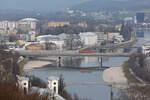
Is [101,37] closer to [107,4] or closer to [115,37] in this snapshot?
[115,37]

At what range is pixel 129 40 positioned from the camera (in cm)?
3031

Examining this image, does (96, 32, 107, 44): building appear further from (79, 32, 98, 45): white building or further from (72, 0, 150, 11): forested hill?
(72, 0, 150, 11): forested hill

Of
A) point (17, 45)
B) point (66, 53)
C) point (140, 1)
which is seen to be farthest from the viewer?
point (140, 1)

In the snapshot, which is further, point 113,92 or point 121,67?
point 121,67

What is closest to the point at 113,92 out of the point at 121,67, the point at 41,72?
the point at 41,72

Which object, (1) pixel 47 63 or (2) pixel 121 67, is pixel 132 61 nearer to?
(2) pixel 121 67

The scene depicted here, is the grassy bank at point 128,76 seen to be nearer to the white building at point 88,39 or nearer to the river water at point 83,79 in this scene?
the river water at point 83,79

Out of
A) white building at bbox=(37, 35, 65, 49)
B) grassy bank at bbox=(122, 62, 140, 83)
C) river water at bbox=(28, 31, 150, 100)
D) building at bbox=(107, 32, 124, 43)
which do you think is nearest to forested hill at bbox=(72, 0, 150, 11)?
building at bbox=(107, 32, 124, 43)

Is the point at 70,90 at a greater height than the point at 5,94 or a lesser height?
lesser

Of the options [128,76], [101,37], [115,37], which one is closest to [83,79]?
[128,76]

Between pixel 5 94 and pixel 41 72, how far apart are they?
10538 millimetres

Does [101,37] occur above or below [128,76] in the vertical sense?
above

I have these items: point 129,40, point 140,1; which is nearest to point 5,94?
point 129,40

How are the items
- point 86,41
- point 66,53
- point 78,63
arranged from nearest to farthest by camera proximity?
point 78,63 < point 66,53 < point 86,41
